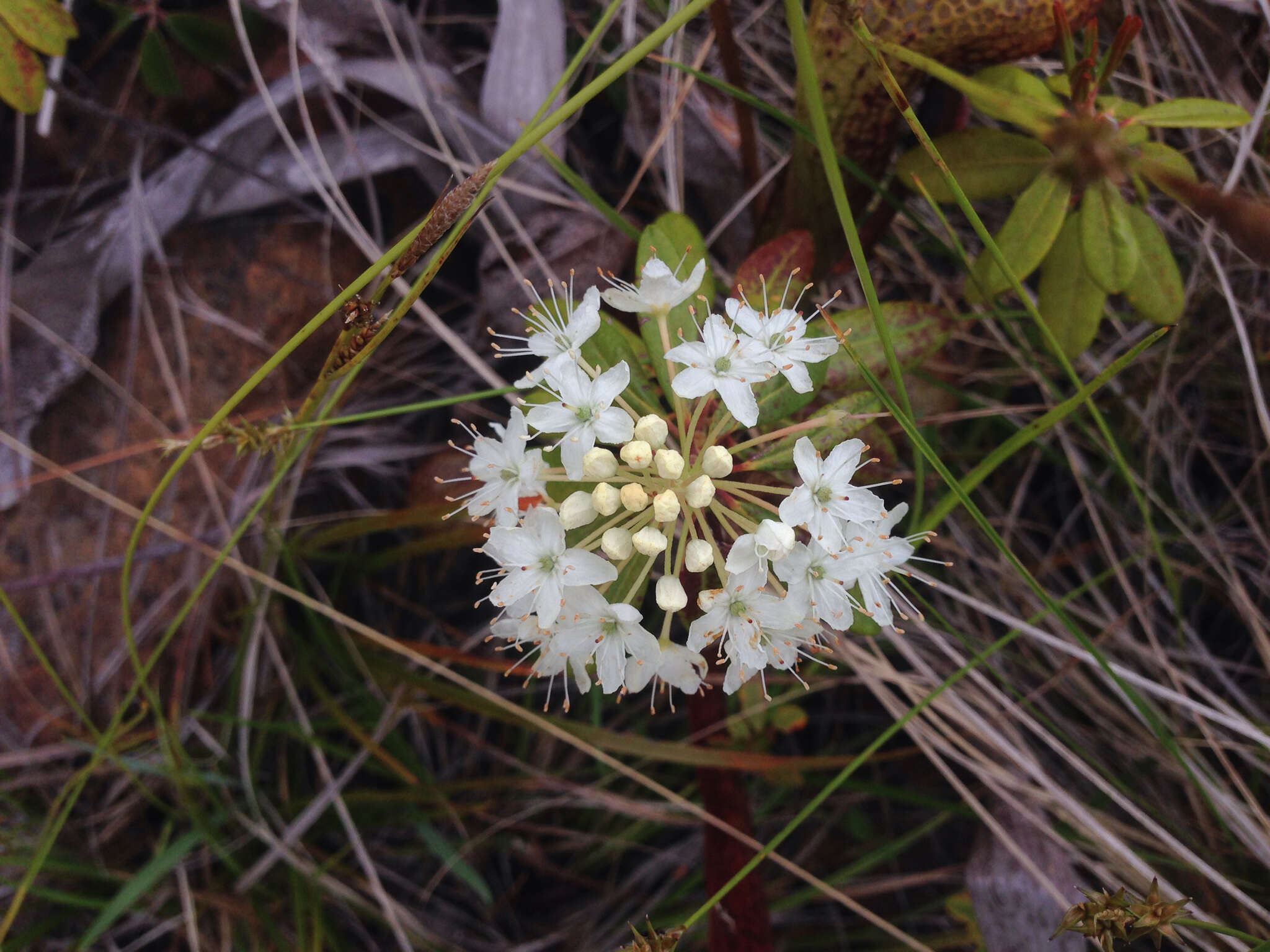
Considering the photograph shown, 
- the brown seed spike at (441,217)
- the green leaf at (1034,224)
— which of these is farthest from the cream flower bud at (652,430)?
the green leaf at (1034,224)

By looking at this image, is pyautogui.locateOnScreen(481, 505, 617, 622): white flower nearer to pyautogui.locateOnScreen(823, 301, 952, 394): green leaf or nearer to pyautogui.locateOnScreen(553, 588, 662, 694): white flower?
pyautogui.locateOnScreen(553, 588, 662, 694): white flower

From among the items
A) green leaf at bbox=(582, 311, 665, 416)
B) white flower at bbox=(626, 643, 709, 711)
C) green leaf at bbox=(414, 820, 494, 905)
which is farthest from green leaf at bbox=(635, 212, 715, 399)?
green leaf at bbox=(414, 820, 494, 905)

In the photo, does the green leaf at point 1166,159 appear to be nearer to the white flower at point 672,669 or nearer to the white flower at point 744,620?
the white flower at point 744,620

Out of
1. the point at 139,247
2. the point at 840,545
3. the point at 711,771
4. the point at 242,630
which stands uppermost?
the point at 139,247

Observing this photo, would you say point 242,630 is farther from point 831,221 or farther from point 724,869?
point 831,221

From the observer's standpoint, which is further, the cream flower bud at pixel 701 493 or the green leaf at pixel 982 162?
the green leaf at pixel 982 162

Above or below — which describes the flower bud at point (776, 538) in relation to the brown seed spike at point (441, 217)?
below

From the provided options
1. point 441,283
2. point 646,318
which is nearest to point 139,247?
point 441,283
